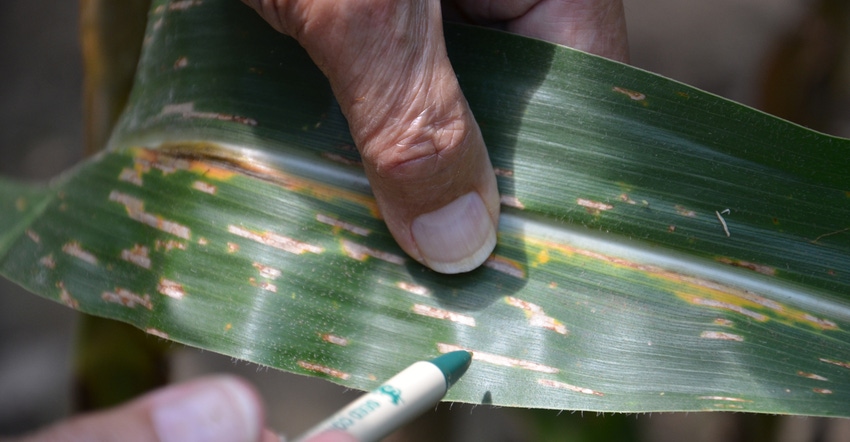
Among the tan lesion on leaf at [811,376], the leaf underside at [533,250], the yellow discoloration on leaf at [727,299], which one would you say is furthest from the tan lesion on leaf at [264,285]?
the tan lesion on leaf at [811,376]

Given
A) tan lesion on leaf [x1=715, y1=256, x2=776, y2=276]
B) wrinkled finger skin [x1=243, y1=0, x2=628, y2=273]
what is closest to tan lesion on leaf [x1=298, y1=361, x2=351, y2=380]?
wrinkled finger skin [x1=243, y1=0, x2=628, y2=273]

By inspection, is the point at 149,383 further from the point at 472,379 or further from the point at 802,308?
the point at 802,308

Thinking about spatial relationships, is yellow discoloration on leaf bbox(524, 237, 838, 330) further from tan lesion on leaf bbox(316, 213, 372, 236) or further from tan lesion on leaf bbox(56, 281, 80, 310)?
tan lesion on leaf bbox(56, 281, 80, 310)

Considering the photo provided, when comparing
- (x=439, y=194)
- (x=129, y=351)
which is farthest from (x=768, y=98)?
(x=129, y=351)

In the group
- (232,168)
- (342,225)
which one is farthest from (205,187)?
(342,225)

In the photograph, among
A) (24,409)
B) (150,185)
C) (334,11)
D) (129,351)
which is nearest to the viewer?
(334,11)

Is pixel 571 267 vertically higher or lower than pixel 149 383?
higher

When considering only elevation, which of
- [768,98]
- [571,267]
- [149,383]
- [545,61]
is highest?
[545,61]
